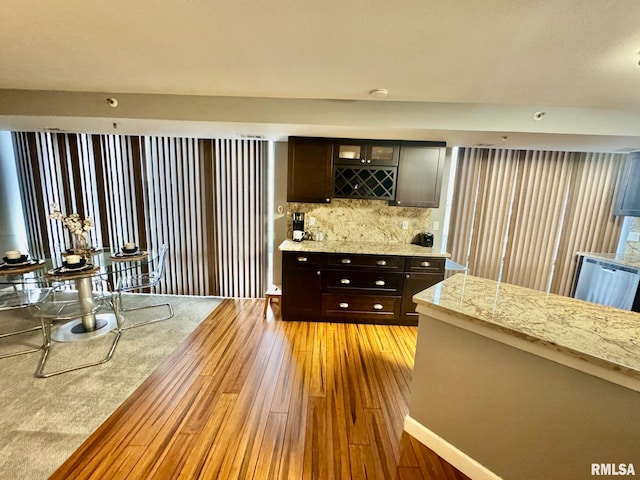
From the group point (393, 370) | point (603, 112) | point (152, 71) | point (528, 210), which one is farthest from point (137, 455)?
point (528, 210)

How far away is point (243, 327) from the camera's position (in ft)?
10.1

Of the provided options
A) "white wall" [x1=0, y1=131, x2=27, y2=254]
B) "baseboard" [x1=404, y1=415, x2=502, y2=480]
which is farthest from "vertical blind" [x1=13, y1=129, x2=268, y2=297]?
"baseboard" [x1=404, y1=415, x2=502, y2=480]

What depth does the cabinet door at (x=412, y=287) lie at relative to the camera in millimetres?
3111

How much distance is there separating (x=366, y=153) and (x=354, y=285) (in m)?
1.63

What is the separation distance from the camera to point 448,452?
5.08 feet

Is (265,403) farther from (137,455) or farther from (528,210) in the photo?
(528,210)

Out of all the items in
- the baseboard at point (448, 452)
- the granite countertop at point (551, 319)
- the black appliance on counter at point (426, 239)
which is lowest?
the baseboard at point (448, 452)

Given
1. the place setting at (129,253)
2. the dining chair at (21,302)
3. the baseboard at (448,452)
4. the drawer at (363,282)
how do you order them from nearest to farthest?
the baseboard at (448,452)
the dining chair at (21,302)
the place setting at (129,253)
the drawer at (363,282)

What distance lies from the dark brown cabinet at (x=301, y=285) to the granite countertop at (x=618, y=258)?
361 cm

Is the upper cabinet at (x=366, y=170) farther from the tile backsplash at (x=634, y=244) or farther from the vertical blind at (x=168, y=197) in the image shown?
the tile backsplash at (x=634, y=244)

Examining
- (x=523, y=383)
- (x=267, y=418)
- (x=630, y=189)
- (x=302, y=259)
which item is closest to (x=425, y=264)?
(x=302, y=259)

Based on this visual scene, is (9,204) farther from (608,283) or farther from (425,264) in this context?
(608,283)

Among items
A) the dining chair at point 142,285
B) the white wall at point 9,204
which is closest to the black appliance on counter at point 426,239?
the dining chair at point 142,285

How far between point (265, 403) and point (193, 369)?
0.82 m
